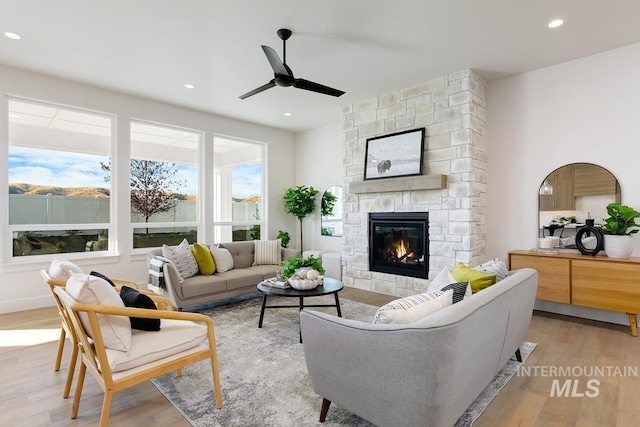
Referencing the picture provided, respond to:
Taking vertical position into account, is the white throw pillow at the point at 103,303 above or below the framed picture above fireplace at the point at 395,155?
below

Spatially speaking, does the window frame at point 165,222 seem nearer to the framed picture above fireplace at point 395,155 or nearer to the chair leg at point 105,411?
the framed picture above fireplace at point 395,155

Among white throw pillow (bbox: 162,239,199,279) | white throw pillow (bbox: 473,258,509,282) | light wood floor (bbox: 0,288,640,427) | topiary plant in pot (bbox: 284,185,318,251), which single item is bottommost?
light wood floor (bbox: 0,288,640,427)

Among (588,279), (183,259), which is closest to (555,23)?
(588,279)

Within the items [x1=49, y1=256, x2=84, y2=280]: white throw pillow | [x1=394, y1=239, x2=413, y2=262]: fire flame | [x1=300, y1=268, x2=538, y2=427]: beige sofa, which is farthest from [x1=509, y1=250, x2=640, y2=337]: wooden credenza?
[x1=49, y1=256, x2=84, y2=280]: white throw pillow

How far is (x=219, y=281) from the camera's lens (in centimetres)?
418

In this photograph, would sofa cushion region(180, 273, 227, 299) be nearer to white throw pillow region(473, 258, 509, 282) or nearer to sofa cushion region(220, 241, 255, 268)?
sofa cushion region(220, 241, 255, 268)

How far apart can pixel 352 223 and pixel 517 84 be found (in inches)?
120

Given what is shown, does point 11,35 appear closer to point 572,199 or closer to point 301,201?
point 301,201

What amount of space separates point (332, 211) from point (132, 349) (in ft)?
16.5

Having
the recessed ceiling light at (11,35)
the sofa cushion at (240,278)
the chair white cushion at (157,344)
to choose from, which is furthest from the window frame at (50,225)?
the chair white cushion at (157,344)

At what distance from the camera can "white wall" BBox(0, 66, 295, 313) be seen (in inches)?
165

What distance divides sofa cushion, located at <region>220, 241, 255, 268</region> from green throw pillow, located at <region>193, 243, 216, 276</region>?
1.71 ft

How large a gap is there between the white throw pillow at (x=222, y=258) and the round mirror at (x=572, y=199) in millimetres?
4141

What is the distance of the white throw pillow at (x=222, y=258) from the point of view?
4.55 metres
